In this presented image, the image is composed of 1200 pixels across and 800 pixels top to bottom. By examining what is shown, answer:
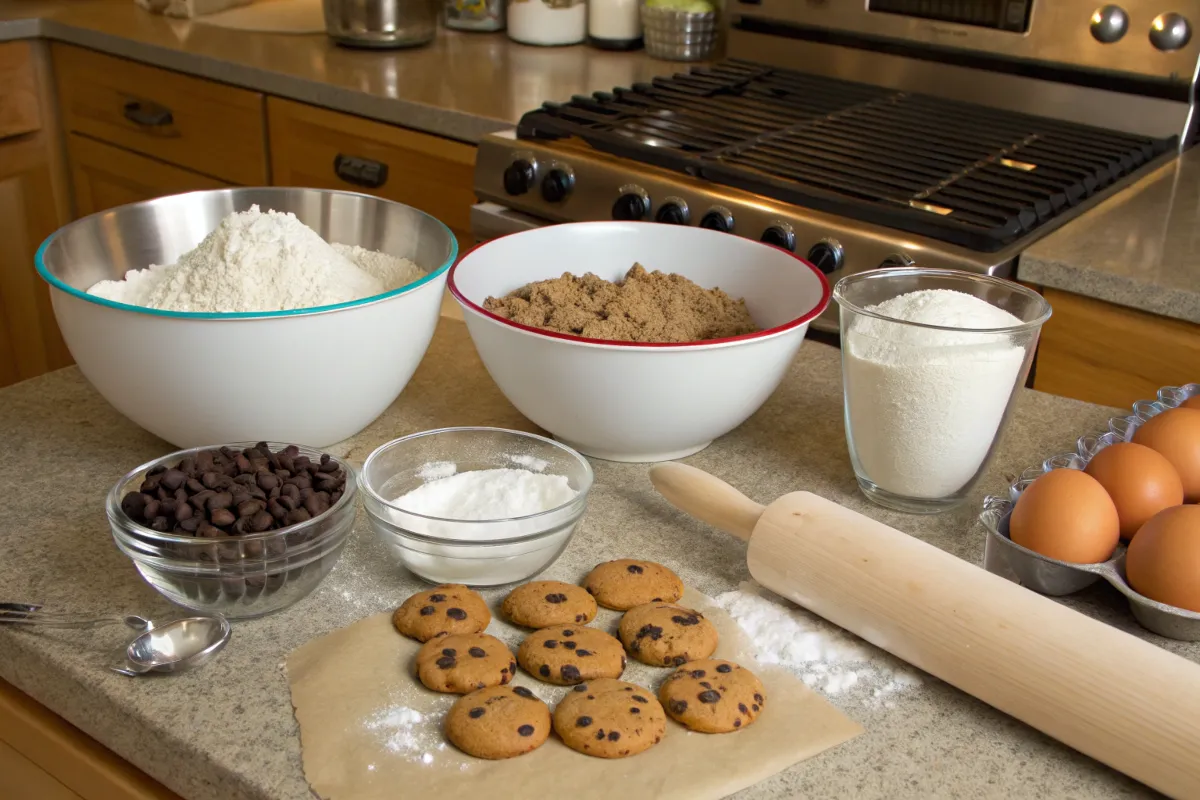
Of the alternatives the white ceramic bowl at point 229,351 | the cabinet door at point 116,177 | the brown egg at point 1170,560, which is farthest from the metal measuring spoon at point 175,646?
the cabinet door at point 116,177

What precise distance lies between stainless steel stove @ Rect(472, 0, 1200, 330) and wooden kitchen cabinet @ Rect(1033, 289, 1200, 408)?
0.39 feet

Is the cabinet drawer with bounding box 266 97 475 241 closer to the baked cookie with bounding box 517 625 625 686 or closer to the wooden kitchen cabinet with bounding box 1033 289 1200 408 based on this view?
the wooden kitchen cabinet with bounding box 1033 289 1200 408

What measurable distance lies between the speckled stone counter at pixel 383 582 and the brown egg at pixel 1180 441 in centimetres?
12

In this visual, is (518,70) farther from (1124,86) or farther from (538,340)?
(538,340)

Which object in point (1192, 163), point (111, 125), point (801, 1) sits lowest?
point (111, 125)

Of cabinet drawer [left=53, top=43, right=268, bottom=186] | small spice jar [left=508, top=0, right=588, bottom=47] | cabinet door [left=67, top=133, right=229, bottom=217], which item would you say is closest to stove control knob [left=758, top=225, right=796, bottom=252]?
small spice jar [left=508, top=0, right=588, bottom=47]

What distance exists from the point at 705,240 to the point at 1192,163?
1.11 m

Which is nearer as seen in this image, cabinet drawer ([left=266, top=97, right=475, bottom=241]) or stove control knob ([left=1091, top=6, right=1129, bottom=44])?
stove control knob ([left=1091, top=6, right=1129, bottom=44])

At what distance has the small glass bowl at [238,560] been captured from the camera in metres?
0.76

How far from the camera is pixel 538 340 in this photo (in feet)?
3.16

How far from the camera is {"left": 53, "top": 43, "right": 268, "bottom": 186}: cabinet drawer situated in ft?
7.91

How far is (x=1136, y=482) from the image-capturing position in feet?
2.80

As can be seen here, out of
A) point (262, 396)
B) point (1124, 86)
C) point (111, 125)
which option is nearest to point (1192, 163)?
point (1124, 86)

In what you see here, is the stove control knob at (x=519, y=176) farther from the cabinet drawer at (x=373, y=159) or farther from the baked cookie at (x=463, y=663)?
the baked cookie at (x=463, y=663)
